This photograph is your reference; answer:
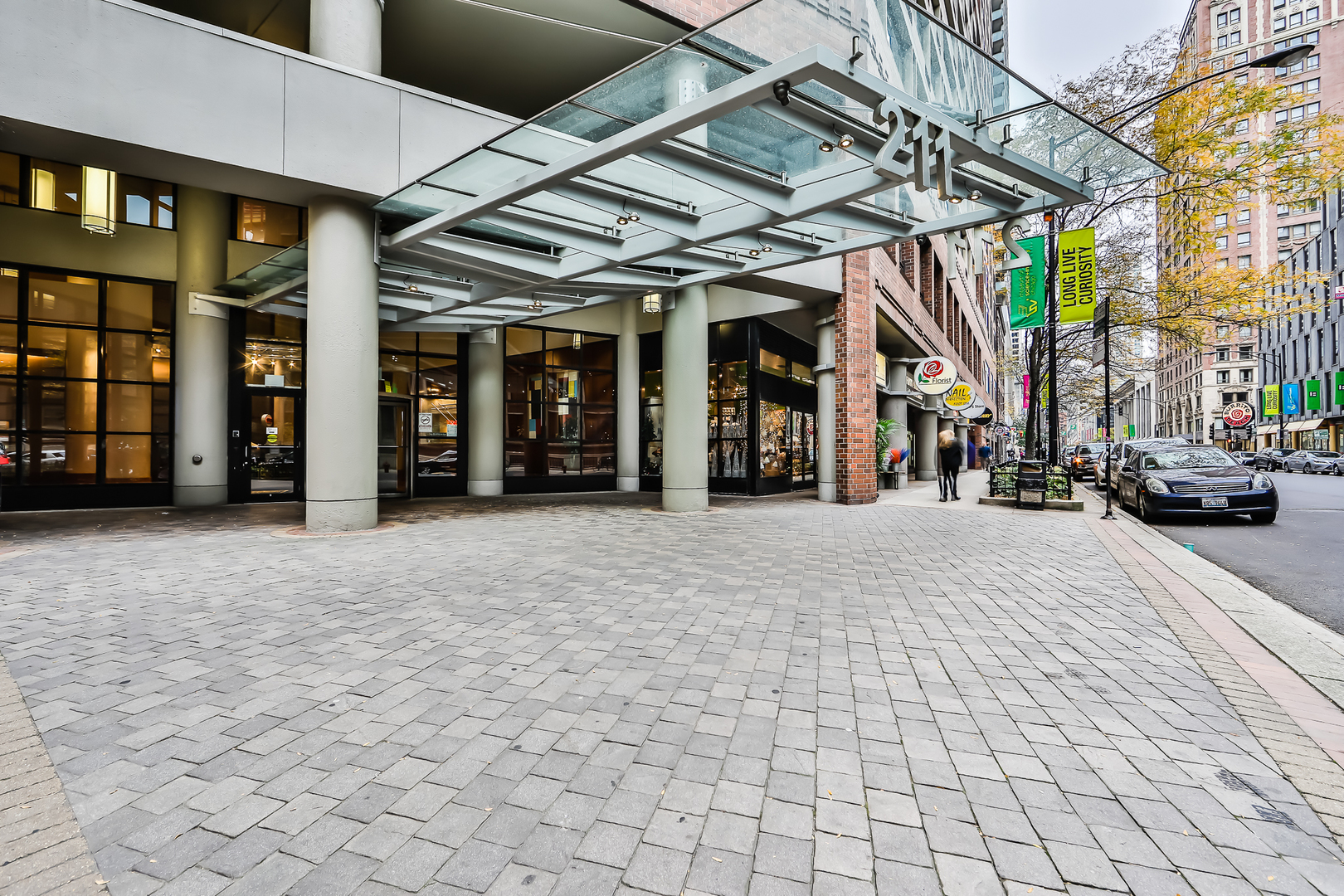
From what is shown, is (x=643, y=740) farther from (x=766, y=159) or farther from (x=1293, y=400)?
(x=1293, y=400)

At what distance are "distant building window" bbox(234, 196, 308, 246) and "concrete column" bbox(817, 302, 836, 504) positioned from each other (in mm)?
12703

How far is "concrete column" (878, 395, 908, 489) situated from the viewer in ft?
65.3

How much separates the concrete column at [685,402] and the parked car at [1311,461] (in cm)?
4086

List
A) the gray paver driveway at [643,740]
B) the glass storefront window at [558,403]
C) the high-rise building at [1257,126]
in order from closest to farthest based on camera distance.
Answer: the gray paver driveway at [643,740], the glass storefront window at [558,403], the high-rise building at [1257,126]

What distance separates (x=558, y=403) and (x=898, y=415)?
12.5 meters

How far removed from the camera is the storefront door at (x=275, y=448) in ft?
45.0

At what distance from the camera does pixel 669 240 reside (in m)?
8.08

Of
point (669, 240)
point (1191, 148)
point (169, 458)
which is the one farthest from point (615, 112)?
point (1191, 148)

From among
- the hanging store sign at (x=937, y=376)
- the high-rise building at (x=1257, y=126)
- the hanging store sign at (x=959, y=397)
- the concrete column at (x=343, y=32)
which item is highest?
the high-rise building at (x=1257, y=126)

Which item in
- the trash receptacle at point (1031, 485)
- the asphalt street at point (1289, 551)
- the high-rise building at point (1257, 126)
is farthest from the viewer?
the high-rise building at point (1257, 126)

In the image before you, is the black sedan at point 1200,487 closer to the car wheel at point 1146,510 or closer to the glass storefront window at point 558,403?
the car wheel at point 1146,510

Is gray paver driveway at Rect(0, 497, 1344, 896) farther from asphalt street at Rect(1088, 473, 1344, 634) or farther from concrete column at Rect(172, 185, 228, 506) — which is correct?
concrete column at Rect(172, 185, 228, 506)

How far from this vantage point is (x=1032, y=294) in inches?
560

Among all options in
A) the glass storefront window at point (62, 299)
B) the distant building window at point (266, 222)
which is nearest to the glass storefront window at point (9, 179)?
the glass storefront window at point (62, 299)
